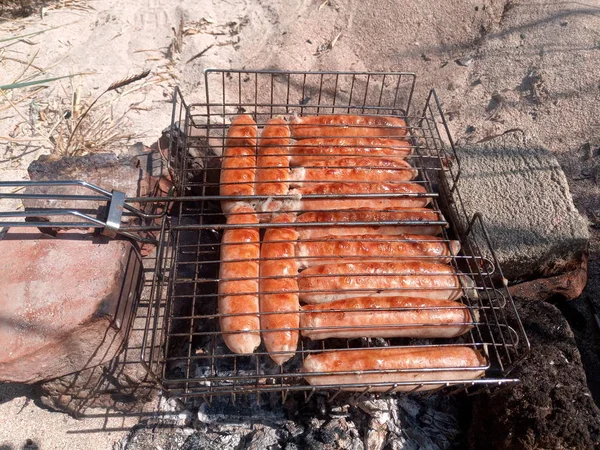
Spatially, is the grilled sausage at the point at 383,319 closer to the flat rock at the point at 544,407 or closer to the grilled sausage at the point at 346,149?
the flat rock at the point at 544,407

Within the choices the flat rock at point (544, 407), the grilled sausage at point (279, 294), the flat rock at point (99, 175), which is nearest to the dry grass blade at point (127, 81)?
the flat rock at point (99, 175)

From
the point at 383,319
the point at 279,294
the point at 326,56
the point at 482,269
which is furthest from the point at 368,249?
the point at 326,56

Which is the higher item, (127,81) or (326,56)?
(326,56)

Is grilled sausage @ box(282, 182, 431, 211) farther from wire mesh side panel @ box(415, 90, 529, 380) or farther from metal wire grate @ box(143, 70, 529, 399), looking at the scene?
wire mesh side panel @ box(415, 90, 529, 380)

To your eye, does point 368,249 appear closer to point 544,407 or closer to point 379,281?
point 379,281

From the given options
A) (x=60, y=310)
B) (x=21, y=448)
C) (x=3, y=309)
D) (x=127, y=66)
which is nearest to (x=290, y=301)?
(x=60, y=310)

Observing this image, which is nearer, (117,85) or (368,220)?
(368,220)
